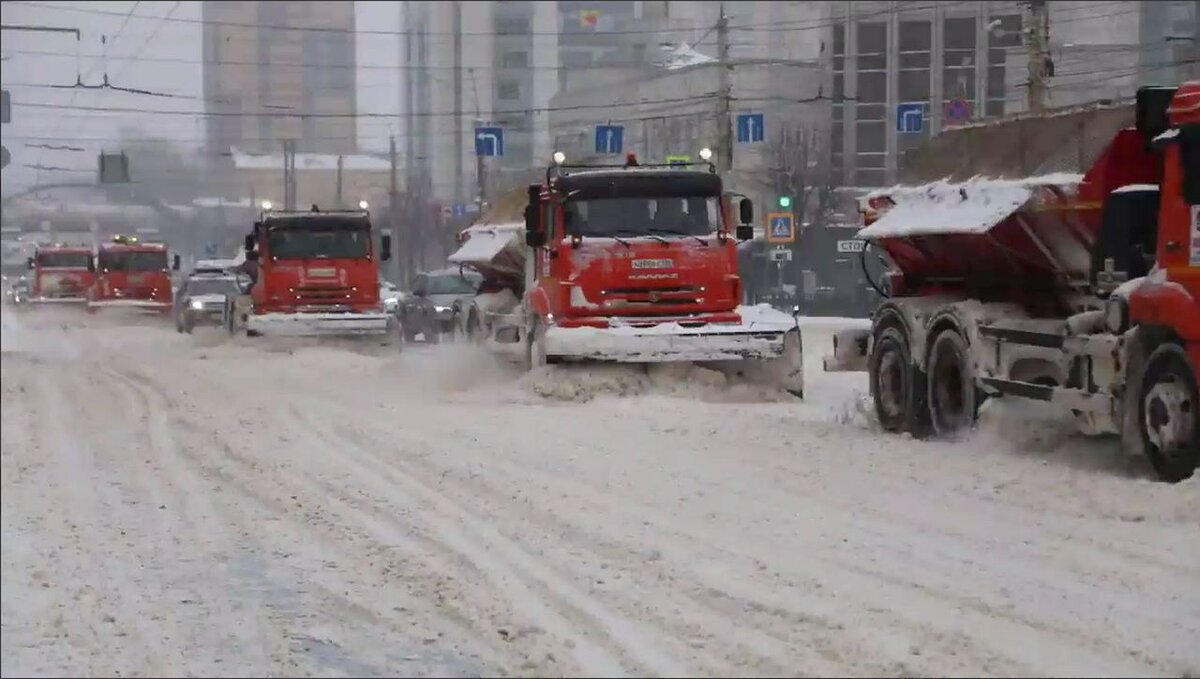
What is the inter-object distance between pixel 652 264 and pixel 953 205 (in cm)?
537

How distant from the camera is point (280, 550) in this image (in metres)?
9.14

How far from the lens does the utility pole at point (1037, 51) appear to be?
26172 mm

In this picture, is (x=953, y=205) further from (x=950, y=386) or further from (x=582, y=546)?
(x=582, y=546)

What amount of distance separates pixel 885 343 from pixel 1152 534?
6.54 m

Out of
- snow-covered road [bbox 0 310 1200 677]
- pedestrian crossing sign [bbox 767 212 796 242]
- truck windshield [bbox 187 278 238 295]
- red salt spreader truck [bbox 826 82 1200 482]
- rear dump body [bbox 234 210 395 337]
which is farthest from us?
truck windshield [bbox 187 278 238 295]

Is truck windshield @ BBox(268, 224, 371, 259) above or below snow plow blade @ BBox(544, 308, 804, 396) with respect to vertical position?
above

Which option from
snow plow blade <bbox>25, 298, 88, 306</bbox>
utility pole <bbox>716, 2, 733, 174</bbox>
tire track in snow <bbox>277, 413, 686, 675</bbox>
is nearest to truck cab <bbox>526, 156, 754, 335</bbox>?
tire track in snow <bbox>277, 413, 686, 675</bbox>

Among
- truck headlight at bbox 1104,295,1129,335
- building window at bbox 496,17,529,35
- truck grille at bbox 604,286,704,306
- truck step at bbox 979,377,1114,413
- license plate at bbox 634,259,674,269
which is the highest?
building window at bbox 496,17,529,35

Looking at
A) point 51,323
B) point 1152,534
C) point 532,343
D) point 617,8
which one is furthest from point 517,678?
point 617,8

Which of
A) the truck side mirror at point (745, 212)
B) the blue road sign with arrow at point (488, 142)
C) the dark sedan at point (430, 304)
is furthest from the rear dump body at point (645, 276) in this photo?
the blue road sign with arrow at point (488, 142)

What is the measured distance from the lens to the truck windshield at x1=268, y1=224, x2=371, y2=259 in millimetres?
29625

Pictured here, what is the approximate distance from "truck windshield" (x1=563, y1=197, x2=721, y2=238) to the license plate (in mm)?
378

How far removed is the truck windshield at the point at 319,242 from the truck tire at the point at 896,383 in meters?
15.4

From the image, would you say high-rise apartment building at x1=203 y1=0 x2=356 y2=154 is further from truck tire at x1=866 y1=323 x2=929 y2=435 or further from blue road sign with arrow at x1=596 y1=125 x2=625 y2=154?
truck tire at x1=866 y1=323 x2=929 y2=435
